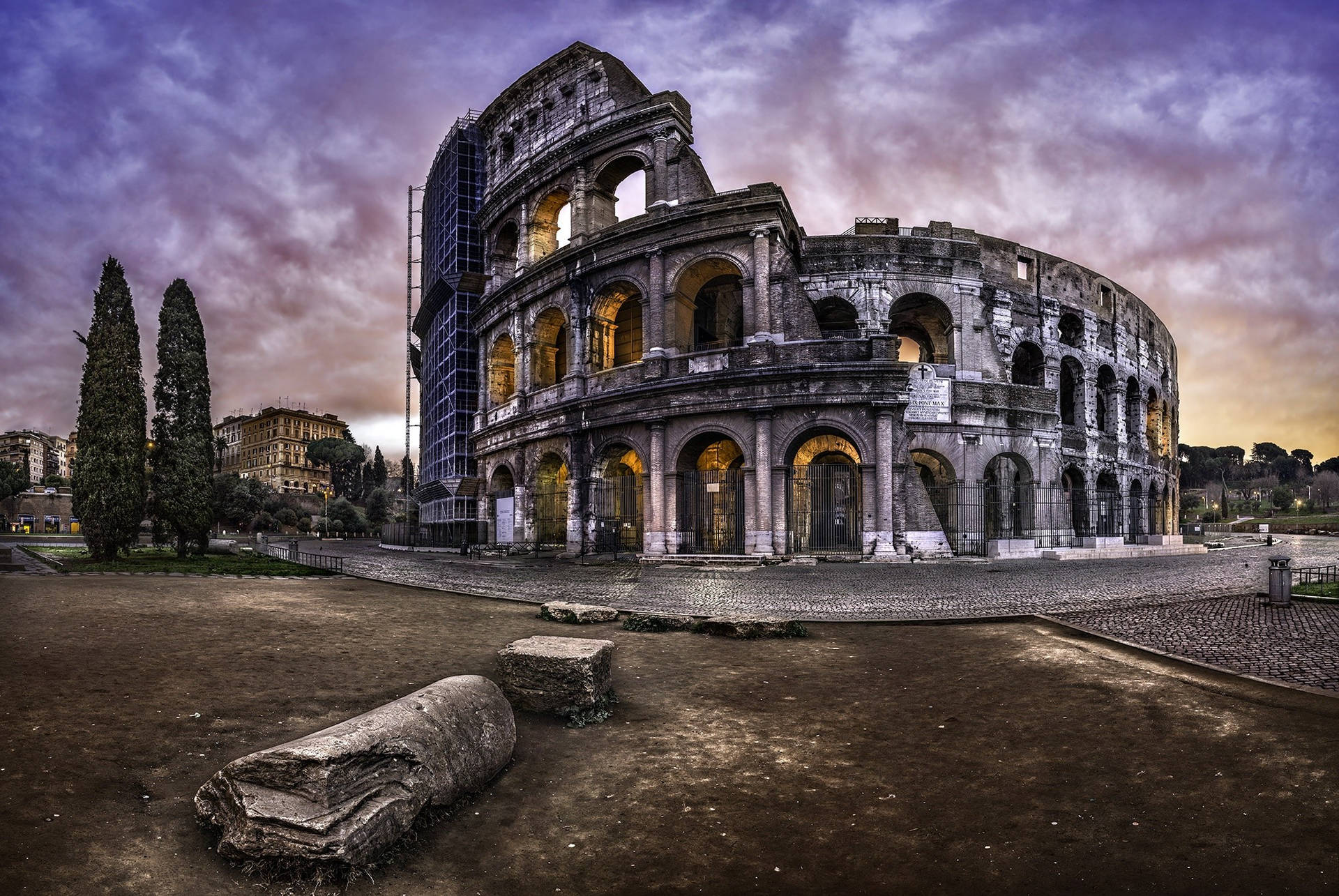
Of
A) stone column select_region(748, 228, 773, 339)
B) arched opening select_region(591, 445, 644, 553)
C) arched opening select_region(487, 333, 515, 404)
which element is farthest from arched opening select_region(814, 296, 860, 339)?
arched opening select_region(487, 333, 515, 404)

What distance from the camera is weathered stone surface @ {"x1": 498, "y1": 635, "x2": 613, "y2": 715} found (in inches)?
193

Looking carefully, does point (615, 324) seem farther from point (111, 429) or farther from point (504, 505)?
point (111, 429)

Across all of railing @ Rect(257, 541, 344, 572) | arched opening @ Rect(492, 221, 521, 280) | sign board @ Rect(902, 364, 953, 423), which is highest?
arched opening @ Rect(492, 221, 521, 280)

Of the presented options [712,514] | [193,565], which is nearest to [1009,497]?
[712,514]

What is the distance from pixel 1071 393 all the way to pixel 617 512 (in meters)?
20.5

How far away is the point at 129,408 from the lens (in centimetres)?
1883

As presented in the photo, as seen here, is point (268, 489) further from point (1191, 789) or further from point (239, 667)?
point (1191, 789)

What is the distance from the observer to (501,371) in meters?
28.6

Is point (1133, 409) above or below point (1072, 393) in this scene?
below

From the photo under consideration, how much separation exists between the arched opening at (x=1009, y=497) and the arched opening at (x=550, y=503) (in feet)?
48.9

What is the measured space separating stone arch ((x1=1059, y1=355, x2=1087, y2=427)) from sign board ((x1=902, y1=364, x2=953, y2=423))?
837 cm

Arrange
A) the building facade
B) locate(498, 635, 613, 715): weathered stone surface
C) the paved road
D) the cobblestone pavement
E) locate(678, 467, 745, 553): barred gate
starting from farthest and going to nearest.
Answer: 1. the building facade
2. locate(678, 467, 745, 553): barred gate
3. the paved road
4. the cobblestone pavement
5. locate(498, 635, 613, 715): weathered stone surface

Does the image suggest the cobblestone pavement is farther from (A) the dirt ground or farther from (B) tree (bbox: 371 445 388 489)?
(B) tree (bbox: 371 445 388 489)

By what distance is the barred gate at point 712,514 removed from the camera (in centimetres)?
2000
